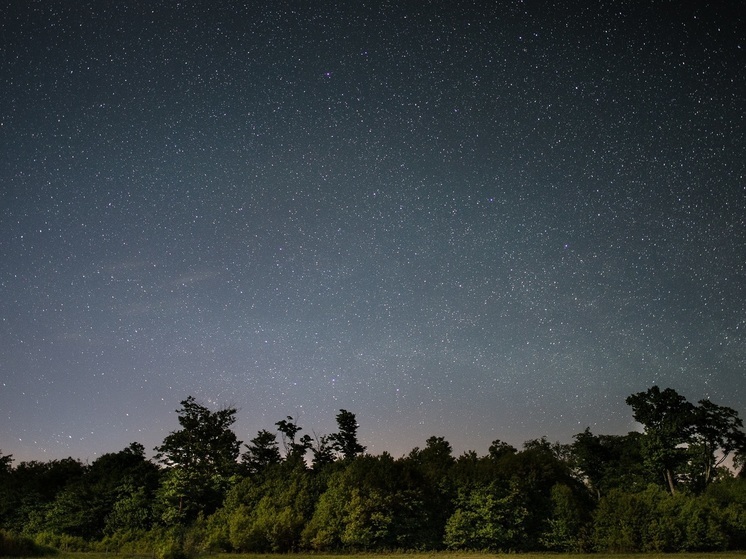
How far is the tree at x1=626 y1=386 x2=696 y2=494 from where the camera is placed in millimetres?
44625

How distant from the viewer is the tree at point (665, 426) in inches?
1757

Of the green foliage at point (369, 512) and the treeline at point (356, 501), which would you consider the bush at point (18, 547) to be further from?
the green foliage at point (369, 512)

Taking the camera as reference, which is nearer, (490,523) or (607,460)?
(490,523)

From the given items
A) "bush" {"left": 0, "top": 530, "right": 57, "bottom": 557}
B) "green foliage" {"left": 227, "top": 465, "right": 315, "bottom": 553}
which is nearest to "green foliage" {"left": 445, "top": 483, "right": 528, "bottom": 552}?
"green foliage" {"left": 227, "top": 465, "right": 315, "bottom": 553}

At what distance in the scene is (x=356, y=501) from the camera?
33000 mm

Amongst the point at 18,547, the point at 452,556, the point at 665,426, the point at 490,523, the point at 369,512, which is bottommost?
the point at 452,556

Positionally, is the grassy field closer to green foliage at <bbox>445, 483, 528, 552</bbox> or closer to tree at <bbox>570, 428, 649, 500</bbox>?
green foliage at <bbox>445, 483, 528, 552</bbox>

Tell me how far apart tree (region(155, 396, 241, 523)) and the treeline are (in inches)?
3.4

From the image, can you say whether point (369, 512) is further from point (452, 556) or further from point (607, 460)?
point (607, 460)

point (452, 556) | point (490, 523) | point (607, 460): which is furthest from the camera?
point (607, 460)

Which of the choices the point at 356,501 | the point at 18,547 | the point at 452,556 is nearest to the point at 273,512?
the point at 356,501

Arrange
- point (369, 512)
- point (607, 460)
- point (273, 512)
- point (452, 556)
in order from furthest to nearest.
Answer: point (607, 460), point (273, 512), point (369, 512), point (452, 556)

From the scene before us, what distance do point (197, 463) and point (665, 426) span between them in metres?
35.6

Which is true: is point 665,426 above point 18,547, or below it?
above
